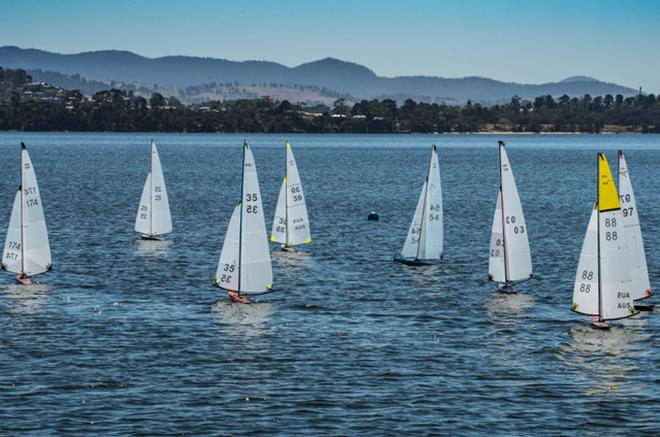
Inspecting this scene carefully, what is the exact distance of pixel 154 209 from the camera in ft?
269

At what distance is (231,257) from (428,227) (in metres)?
16.9

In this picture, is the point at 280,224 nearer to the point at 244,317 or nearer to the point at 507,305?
the point at 507,305

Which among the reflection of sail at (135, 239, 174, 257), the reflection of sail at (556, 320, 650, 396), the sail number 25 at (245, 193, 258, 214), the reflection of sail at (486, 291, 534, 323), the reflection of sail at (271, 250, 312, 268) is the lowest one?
the reflection of sail at (135, 239, 174, 257)

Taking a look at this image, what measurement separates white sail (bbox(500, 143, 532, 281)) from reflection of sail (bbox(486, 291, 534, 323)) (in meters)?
1.08

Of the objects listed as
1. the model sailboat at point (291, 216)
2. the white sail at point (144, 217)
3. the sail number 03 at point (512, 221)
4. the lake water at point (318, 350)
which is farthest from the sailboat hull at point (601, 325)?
the white sail at point (144, 217)

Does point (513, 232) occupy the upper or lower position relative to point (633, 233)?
lower

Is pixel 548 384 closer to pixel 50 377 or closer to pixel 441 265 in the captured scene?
pixel 50 377

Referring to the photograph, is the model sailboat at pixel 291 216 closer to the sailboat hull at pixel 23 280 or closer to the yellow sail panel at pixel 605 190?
the sailboat hull at pixel 23 280

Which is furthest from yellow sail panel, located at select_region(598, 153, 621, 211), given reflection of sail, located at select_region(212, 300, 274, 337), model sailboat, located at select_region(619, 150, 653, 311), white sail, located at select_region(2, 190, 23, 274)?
white sail, located at select_region(2, 190, 23, 274)

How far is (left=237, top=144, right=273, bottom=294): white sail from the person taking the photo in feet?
177

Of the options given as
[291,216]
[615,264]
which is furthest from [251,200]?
[291,216]

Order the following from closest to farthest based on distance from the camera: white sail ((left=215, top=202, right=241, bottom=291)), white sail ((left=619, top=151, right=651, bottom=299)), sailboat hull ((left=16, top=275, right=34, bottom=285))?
white sail ((left=619, top=151, right=651, bottom=299)) → white sail ((left=215, top=202, right=241, bottom=291)) → sailboat hull ((left=16, top=275, right=34, bottom=285))

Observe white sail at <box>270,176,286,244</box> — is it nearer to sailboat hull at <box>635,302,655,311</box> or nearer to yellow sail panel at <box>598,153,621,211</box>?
sailboat hull at <box>635,302,655,311</box>

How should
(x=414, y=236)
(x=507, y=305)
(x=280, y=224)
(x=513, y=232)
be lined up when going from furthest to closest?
(x=280, y=224) < (x=414, y=236) < (x=513, y=232) < (x=507, y=305)
